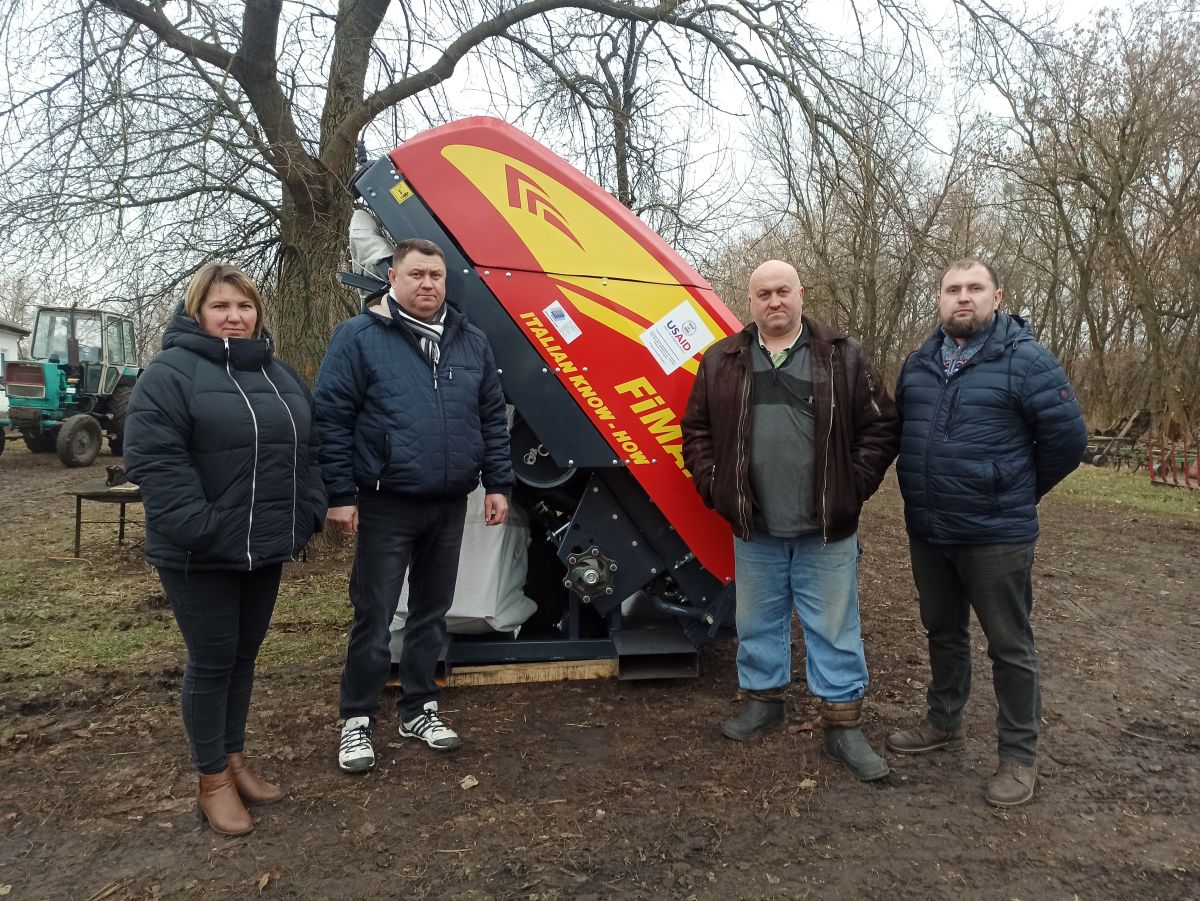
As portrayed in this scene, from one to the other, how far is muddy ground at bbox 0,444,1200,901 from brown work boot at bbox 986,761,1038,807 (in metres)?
0.05

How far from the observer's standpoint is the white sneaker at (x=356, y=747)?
2686mm

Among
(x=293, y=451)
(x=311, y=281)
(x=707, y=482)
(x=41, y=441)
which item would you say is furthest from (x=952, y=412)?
(x=41, y=441)

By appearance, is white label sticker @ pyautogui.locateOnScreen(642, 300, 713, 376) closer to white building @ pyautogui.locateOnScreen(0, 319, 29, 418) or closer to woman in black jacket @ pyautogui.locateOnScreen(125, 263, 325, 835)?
woman in black jacket @ pyautogui.locateOnScreen(125, 263, 325, 835)

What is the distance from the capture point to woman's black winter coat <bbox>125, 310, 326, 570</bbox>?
2102mm

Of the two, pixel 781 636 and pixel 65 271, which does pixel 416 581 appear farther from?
pixel 65 271

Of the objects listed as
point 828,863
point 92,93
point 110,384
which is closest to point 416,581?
point 828,863

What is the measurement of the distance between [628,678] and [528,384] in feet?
4.39

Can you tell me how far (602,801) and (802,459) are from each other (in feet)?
4.26

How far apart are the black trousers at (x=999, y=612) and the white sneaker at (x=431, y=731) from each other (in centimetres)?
176

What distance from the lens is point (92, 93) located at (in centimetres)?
423

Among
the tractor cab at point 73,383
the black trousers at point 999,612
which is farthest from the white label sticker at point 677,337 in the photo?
the tractor cab at point 73,383

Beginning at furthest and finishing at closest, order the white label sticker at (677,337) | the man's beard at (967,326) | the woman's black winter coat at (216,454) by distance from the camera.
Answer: the white label sticker at (677,337) → the man's beard at (967,326) → the woman's black winter coat at (216,454)

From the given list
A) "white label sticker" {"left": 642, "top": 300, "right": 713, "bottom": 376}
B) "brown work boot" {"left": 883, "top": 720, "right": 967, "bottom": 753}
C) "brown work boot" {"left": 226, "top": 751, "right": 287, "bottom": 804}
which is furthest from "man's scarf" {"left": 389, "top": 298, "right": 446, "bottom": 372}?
"brown work boot" {"left": 883, "top": 720, "right": 967, "bottom": 753}

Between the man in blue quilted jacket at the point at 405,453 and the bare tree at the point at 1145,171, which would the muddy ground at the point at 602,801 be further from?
the bare tree at the point at 1145,171
